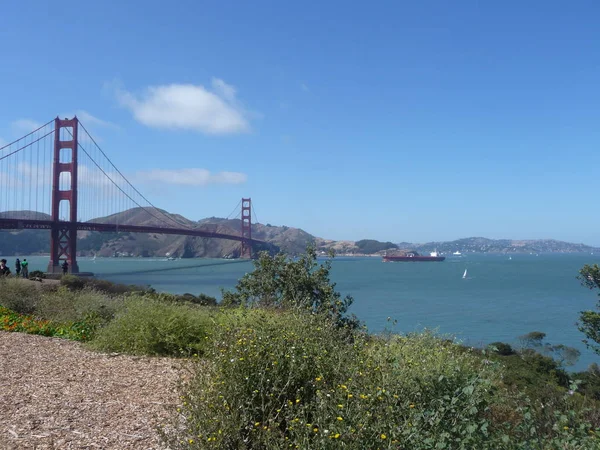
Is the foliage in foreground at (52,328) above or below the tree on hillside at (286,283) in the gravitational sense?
below

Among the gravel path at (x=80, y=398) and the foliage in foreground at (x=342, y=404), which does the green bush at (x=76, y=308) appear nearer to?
the gravel path at (x=80, y=398)

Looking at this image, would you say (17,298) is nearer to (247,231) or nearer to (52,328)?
(52,328)

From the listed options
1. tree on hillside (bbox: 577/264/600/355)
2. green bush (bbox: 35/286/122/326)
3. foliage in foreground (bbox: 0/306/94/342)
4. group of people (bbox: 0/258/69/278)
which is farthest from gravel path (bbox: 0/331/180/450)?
tree on hillside (bbox: 577/264/600/355)

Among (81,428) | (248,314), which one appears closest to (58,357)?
(248,314)

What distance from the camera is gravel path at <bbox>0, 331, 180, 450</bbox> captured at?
389 cm

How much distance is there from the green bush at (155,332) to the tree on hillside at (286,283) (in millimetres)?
2316

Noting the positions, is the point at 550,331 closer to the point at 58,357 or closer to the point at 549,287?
the point at 58,357

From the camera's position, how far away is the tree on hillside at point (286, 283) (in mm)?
9766

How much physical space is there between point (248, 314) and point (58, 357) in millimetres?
2260

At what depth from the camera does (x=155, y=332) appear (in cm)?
718

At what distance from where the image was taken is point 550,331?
28922 mm

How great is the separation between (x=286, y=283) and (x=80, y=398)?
5504 mm

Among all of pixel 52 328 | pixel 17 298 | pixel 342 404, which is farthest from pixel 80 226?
pixel 342 404

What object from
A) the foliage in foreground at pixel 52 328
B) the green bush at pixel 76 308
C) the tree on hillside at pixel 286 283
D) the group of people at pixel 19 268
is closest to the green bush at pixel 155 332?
the foliage in foreground at pixel 52 328
